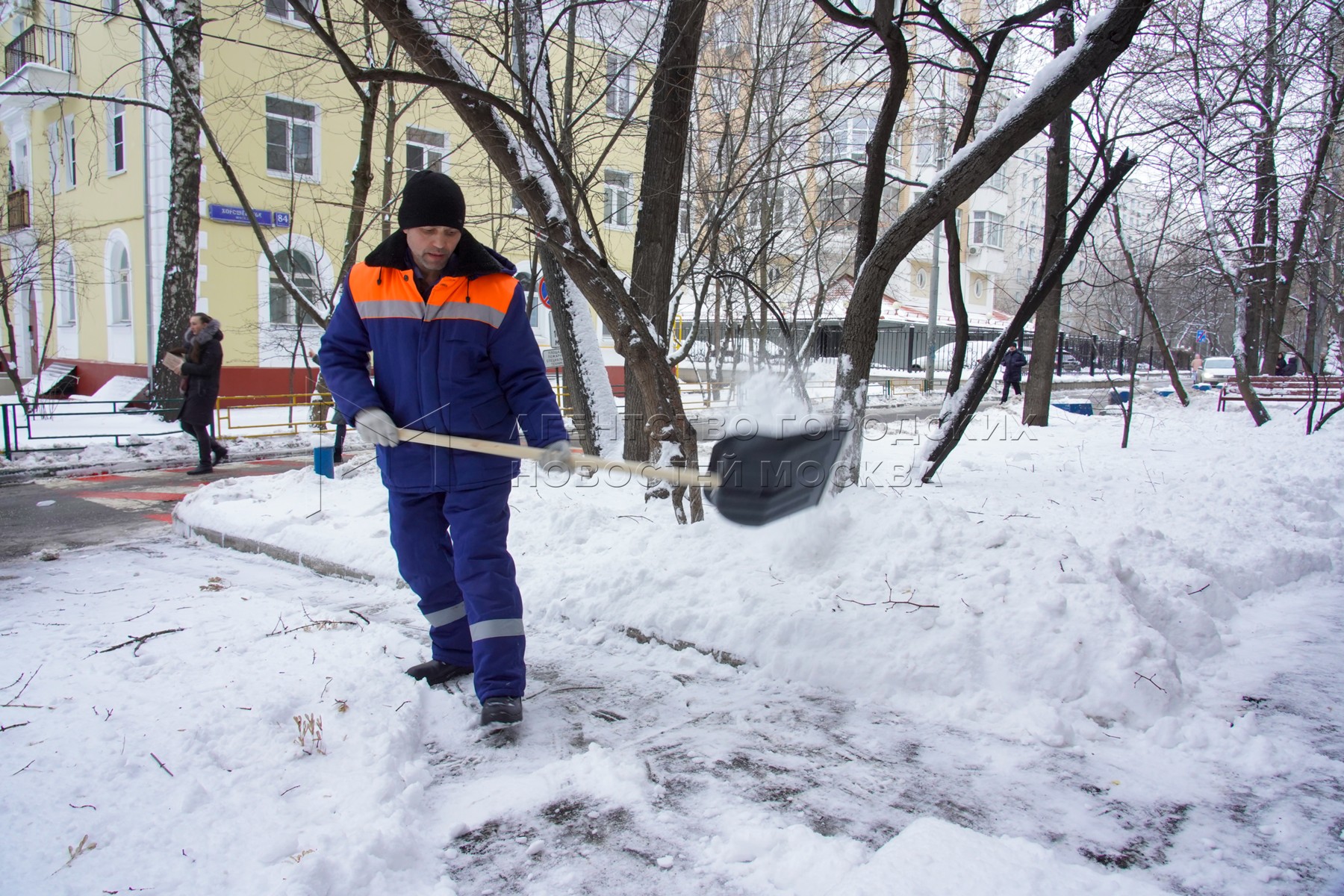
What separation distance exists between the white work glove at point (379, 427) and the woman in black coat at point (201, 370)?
7614 millimetres

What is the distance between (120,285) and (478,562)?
20272mm

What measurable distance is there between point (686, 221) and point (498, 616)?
18.6 ft

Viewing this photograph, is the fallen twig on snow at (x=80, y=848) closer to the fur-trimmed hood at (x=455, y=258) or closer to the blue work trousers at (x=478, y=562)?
A: the blue work trousers at (x=478, y=562)

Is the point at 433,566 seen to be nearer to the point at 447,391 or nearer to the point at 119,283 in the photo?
the point at 447,391

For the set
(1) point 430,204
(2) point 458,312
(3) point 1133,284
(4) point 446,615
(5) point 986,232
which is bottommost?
(4) point 446,615

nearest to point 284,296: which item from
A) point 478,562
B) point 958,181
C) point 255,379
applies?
point 255,379

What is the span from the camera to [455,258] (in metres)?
3.11

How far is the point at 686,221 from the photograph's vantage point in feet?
25.9

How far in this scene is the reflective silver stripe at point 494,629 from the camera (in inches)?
118

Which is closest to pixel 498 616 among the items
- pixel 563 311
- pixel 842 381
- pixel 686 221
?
pixel 842 381

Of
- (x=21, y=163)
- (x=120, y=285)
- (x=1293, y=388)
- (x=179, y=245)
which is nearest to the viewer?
(x=179, y=245)

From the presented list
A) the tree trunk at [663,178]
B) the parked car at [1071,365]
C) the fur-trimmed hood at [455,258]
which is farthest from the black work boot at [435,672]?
the parked car at [1071,365]

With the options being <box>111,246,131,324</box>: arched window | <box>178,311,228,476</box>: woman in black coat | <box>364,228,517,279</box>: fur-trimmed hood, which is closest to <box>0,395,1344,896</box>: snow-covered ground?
<box>364,228,517,279</box>: fur-trimmed hood

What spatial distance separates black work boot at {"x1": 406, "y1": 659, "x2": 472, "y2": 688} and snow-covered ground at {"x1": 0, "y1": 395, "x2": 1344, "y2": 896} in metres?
0.11
